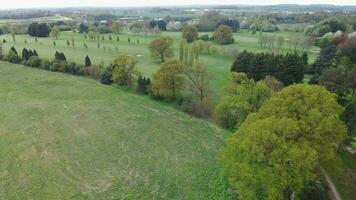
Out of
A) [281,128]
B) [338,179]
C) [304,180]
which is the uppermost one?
[281,128]

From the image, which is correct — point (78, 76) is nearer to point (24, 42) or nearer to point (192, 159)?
point (192, 159)

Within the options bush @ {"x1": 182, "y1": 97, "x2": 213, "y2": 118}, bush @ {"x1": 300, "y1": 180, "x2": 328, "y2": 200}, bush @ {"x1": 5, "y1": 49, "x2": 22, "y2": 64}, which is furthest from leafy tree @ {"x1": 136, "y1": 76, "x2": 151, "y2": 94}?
bush @ {"x1": 5, "y1": 49, "x2": 22, "y2": 64}

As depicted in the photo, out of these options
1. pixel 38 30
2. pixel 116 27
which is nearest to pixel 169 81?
pixel 116 27

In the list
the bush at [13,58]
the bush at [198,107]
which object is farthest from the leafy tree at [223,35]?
the bush at [198,107]

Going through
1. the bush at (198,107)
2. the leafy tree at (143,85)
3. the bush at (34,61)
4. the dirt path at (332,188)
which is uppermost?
the bush at (34,61)

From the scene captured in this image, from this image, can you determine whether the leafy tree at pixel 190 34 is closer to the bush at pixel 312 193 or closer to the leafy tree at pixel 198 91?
the leafy tree at pixel 198 91

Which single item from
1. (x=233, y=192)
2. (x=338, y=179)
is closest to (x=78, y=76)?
(x=233, y=192)

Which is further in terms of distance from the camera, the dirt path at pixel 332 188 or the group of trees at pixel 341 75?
the group of trees at pixel 341 75
